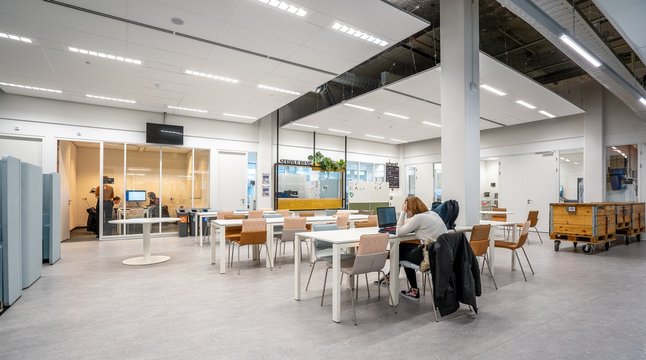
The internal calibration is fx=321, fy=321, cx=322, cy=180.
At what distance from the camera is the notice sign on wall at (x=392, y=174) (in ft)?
47.9

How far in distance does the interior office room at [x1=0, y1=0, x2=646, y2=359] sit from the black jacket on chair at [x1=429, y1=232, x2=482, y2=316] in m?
0.23

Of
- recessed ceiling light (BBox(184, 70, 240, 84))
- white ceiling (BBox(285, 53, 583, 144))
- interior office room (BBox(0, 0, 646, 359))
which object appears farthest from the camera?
white ceiling (BBox(285, 53, 583, 144))

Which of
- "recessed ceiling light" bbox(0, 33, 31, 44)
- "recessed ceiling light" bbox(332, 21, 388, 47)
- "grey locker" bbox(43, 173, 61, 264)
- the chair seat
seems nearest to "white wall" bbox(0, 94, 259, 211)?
"grey locker" bbox(43, 173, 61, 264)

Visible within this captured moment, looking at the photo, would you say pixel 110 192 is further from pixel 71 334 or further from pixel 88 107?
pixel 71 334

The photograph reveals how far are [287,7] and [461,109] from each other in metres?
2.86

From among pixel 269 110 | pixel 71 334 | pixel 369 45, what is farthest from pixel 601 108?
pixel 71 334

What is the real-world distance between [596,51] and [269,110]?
7.32 m

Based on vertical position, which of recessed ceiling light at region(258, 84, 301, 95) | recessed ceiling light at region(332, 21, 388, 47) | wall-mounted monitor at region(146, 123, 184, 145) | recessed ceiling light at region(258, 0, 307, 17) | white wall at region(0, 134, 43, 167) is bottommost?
white wall at region(0, 134, 43, 167)

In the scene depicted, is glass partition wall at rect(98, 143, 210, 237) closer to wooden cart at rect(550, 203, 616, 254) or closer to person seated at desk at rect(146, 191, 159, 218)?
person seated at desk at rect(146, 191, 159, 218)

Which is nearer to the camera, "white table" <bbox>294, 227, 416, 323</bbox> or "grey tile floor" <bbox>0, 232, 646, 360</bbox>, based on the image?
"grey tile floor" <bbox>0, 232, 646, 360</bbox>

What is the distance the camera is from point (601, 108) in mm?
9273

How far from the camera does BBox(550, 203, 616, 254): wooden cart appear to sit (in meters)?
6.50

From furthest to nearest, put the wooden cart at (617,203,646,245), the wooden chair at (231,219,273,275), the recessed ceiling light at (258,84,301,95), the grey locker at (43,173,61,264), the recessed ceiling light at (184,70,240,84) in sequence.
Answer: the wooden cart at (617,203,646,245), the recessed ceiling light at (258,84,301,95), the recessed ceiling light at (184,70,240,84), the grey locker at (43,173,61,264), the wooden chair at (231,219,273,275)

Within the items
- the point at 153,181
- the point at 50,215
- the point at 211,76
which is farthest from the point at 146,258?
the point at 153,181
